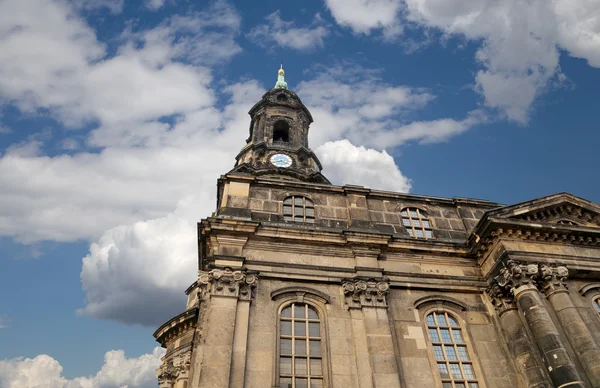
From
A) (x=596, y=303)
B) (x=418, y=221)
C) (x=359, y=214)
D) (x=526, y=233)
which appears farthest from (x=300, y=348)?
(x=596, y=303)

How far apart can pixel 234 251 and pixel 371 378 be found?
6711 millimetres

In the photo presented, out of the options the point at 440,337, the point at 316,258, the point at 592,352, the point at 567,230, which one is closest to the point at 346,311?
the point at 316,258

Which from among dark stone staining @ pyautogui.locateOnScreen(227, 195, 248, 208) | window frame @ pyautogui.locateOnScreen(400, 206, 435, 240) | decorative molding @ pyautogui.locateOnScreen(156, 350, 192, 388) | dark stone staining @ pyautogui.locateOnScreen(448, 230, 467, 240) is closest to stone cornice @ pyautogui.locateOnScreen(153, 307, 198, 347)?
decorative molding @ pyautogui.locateOnScreen(156, 350, 192, 388)

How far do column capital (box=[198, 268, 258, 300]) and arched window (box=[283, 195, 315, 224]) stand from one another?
3.83m

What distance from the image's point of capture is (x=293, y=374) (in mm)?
14570

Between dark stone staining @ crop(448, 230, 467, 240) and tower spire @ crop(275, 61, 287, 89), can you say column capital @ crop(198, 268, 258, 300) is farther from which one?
tower spire @ crop(275, 61, 287, 89)

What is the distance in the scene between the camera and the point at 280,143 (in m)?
36.5

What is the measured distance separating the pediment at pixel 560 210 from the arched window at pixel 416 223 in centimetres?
365

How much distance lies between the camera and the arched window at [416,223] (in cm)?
2013

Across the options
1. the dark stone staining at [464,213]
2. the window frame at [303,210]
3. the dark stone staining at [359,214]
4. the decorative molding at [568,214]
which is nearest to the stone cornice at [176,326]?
the window frame at [303,210]

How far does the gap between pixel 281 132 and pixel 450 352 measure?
2665 centimetres

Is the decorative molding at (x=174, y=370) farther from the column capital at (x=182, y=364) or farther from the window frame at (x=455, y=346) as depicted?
the window frame at (x=455, y=346)

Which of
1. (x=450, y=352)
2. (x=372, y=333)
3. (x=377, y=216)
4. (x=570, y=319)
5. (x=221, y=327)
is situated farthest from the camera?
(x=377, y=216)

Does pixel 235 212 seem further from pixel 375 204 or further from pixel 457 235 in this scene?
pixel 457 235
